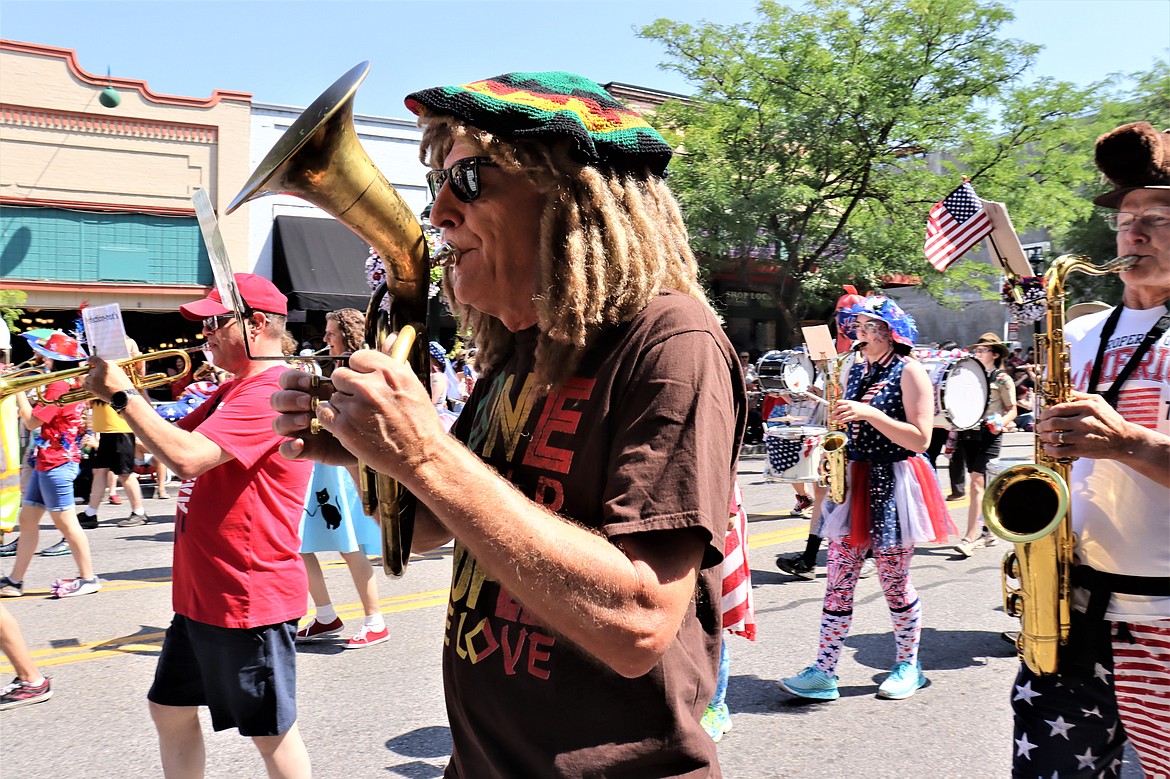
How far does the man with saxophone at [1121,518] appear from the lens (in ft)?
8.23

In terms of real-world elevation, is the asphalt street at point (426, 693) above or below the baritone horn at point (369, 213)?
below

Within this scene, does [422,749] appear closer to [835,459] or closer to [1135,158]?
[835,459]

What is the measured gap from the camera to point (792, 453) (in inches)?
385

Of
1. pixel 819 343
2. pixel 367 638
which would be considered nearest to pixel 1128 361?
pixel 819 343

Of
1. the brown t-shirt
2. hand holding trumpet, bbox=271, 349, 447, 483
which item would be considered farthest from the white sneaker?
hand holding trumpet, bbox=271, 349, 447, 483

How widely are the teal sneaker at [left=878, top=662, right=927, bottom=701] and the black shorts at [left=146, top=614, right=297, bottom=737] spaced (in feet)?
10.3

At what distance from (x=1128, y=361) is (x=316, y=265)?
17.8 metres

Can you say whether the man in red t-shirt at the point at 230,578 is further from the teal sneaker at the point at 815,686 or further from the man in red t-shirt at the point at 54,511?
the man in red t-shirt at the point at 54,511

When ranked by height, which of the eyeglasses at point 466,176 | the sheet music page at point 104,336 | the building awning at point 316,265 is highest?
the building awning at point 316,265

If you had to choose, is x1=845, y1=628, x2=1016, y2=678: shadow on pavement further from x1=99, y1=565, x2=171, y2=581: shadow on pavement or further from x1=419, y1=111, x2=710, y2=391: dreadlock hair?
x1=99, y1=565, x2=171, y2=581: shadow on pavement

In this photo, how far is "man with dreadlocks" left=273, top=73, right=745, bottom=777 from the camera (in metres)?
1.33

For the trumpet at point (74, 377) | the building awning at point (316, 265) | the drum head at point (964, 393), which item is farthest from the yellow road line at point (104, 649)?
the building awning at point (316, 265)

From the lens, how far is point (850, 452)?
5480 mm

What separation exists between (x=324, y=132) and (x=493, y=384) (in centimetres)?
61
